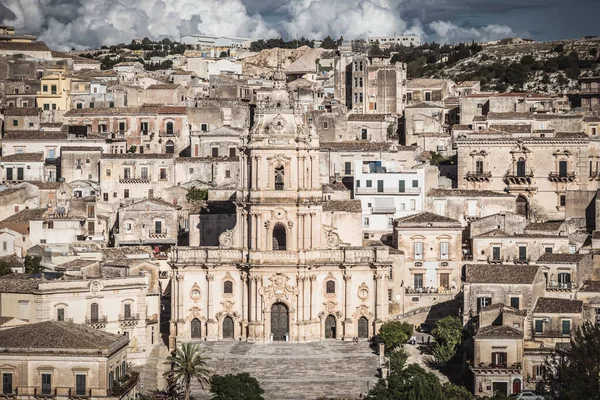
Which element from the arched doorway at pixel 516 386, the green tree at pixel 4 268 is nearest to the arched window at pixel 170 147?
the green tree at pixel 4 268

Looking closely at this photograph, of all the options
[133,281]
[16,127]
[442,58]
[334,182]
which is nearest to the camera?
[133,281]

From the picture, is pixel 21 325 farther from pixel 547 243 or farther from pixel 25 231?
pixel 547 243

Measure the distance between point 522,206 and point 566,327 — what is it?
71.0 ft

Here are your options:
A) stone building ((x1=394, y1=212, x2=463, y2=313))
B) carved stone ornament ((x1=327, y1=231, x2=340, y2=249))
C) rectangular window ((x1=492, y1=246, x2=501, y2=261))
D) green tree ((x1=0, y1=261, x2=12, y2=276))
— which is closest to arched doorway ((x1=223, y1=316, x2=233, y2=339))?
carved stone ornament ((x1=327, y1=231, x2=340, y2=249))

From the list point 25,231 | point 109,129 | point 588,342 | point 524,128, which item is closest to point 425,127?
point 524,128

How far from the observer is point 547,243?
292 feet

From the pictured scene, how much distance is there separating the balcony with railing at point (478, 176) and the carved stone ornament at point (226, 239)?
21.4m

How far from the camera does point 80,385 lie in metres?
70.1

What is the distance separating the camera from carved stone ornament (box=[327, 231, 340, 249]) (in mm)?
85562

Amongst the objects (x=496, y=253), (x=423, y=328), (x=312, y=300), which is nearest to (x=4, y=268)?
(x=312, y=300)

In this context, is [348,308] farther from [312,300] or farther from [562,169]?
[562,169]

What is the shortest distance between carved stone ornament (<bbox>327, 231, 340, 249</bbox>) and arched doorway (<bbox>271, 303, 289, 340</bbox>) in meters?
3.95

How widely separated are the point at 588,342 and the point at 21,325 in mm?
24972

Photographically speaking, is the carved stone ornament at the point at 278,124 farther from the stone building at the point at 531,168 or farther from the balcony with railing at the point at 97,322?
the stone building at the point at 531,168
